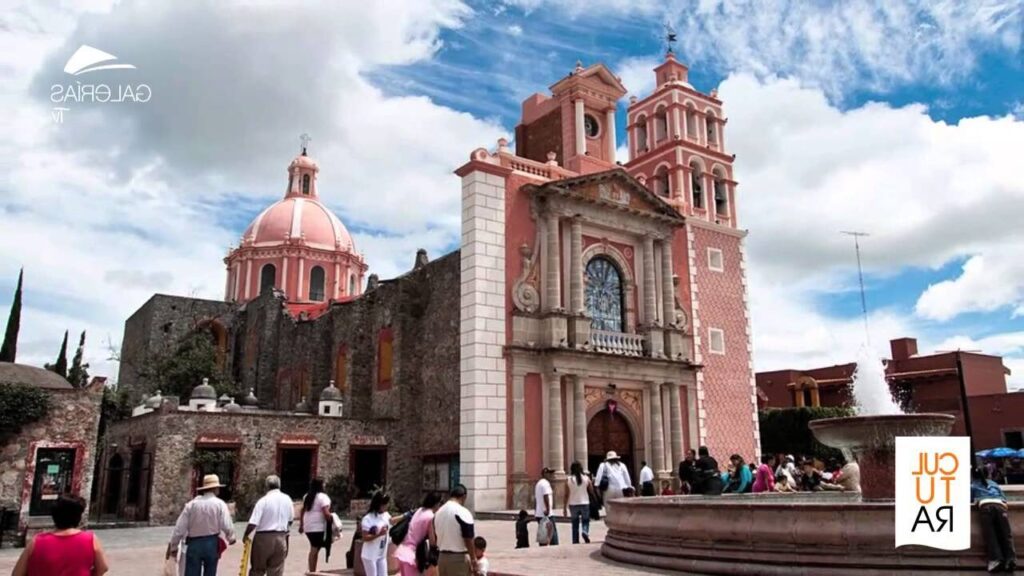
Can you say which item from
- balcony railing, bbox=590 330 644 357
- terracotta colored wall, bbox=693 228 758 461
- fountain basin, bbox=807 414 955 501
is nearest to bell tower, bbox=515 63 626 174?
terracotta colored wall, bbox=693 228 758 461

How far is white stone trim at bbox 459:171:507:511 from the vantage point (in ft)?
65.4

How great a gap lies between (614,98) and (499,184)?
755 centimetres


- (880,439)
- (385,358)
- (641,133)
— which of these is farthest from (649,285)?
(880,439)

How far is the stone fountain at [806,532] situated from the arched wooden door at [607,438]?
11.8 metres

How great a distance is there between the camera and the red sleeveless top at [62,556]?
450cm

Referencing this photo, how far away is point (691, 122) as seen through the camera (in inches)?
1143

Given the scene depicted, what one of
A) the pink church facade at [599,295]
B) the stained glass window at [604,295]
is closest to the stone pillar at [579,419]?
the pink church facade at [599,295]

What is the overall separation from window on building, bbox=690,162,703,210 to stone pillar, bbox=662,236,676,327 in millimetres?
3512

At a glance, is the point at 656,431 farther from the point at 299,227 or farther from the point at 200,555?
the point at 299,227

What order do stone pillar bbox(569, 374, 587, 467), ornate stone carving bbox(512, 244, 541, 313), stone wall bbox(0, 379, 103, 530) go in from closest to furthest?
stone wall bbox(0, 379, 103, 530) → stone pillar bbox(569, 374, 587, 467) → ornate stone carving bbox(512, 244, 541, 313)

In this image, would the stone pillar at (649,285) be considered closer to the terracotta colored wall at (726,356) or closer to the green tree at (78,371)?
the terracotta colored wall at (726,356)

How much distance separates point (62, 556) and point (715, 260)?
2452cm

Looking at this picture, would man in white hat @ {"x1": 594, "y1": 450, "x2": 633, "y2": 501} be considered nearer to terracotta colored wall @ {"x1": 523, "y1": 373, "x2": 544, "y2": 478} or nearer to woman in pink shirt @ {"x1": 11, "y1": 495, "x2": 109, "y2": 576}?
terracotta colored wall @ {"x1": 523, "y1": 373, "x2": 544, "y2": 478}

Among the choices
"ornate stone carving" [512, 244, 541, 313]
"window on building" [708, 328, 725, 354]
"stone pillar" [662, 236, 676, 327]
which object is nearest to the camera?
"ornate stone carving" [512, 244, 541, 313]
